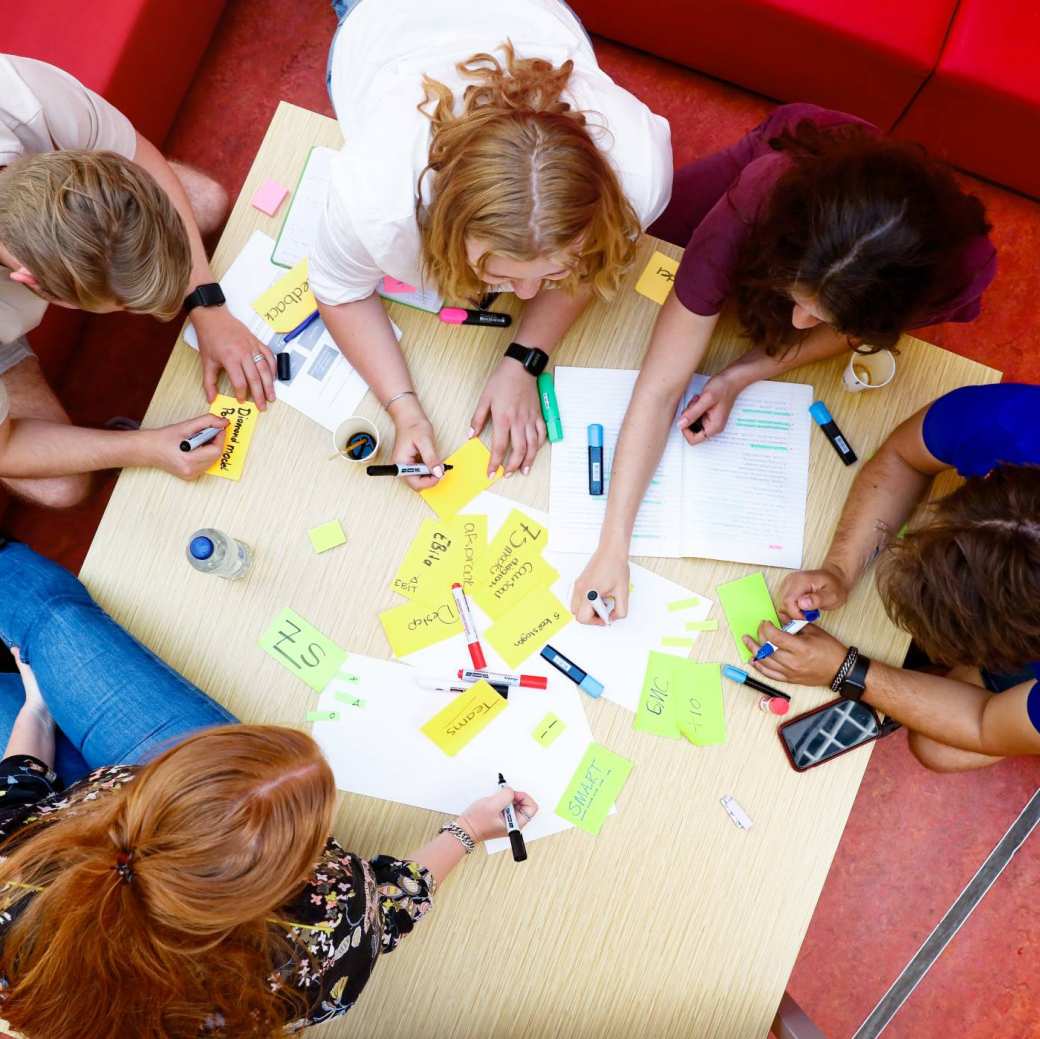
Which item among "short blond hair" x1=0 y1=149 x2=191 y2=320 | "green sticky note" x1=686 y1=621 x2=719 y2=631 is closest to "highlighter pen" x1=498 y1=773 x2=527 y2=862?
"green sticky note" x1=686 y1=621 x2=719 y2=631

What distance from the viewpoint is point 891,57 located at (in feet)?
5.85

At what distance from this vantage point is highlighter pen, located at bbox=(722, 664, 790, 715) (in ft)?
4.09

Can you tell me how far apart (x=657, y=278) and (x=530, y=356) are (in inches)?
10.4

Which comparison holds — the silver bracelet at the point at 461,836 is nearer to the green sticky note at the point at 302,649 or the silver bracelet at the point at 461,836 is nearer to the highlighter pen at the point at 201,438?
the green sticky note at the point at 302,649

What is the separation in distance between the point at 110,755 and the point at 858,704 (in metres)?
1.17

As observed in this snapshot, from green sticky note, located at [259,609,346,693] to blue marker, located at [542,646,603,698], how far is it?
0.32m

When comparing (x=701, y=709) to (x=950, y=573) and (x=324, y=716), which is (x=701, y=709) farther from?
(x=324, y=716)

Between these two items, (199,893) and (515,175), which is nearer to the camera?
(199,893)

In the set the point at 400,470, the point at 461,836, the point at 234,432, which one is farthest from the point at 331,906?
the point at 234,432

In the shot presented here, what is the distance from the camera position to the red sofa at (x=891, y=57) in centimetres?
174

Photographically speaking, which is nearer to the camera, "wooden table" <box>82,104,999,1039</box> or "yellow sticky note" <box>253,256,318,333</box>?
"wooden table" <box>82,104,999,1039</box>

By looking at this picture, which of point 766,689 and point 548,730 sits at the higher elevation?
point 766,689

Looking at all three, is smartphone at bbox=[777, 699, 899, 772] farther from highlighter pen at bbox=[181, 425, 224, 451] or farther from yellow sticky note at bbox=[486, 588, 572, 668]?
highlighter pen at bbox=[181, 425, 224, 451]

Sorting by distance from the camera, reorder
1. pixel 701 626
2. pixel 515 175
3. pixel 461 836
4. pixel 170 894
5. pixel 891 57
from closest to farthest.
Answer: pixel 170 894 → pixel 515 175 → pixel 461 836 → pixel 701 626 → pixel 891 57
